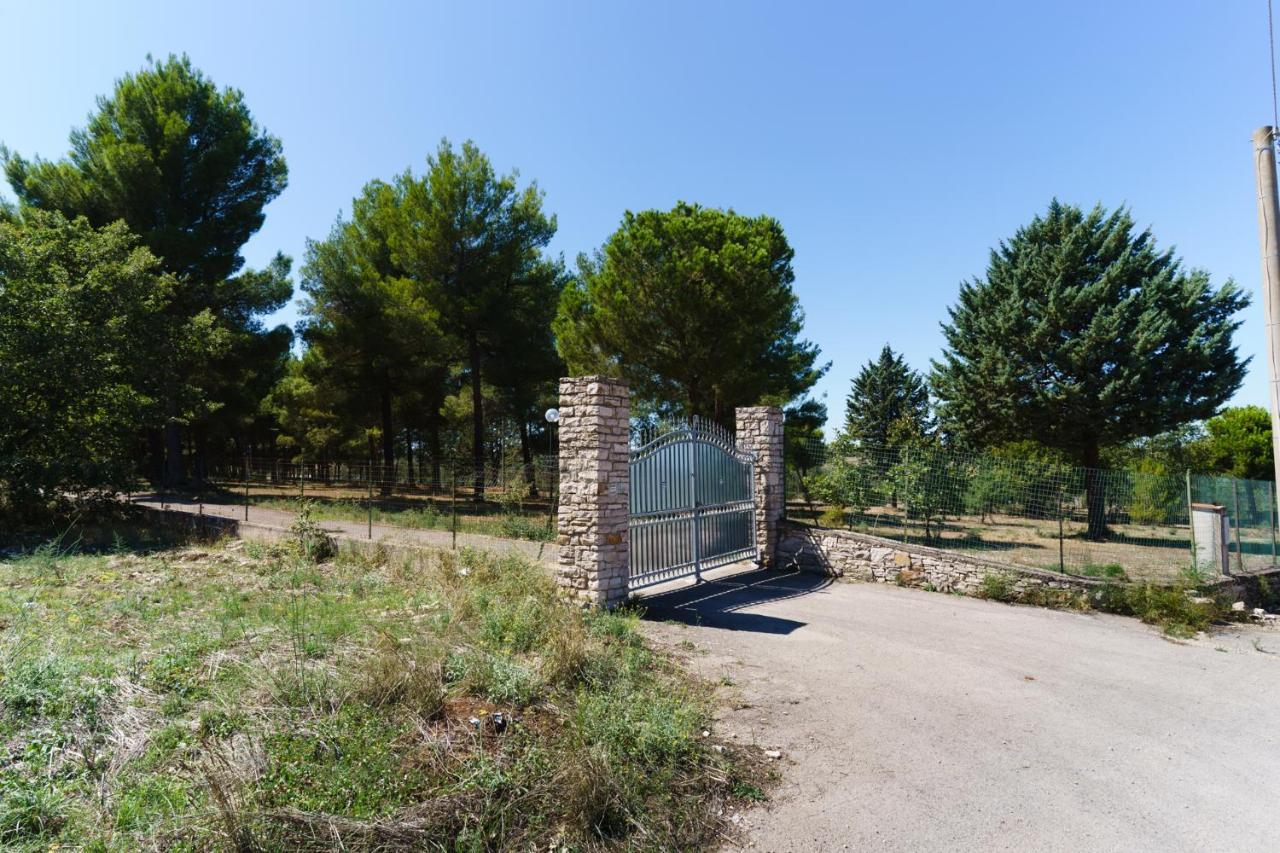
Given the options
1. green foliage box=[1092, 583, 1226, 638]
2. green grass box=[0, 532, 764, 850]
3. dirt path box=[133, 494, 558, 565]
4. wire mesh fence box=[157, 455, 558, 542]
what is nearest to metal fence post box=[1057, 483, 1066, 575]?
green foliage box=[1092, 583, 1226, 638]

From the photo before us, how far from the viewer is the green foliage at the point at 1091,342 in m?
17.0

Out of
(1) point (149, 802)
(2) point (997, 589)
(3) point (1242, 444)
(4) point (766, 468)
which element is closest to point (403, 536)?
(4) point (766, 468)

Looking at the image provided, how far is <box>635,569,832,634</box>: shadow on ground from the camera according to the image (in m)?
7.99

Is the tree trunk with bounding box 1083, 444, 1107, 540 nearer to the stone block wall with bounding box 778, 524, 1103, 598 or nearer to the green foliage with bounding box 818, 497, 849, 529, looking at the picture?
the stone block wall with bounding box 778, 524, 1103, 598

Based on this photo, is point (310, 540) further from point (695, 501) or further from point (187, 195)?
point (187, 195)

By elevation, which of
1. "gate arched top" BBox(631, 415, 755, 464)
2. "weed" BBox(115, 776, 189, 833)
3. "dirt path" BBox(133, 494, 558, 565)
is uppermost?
"gate arched top" BBox(631, 415, 755, 464)

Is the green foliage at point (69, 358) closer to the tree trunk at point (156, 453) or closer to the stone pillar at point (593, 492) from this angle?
the tree trunk at point (156, 453)

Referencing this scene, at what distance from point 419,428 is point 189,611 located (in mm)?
30358

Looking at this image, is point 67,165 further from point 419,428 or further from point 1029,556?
point 1029,556

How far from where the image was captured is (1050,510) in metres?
11.3

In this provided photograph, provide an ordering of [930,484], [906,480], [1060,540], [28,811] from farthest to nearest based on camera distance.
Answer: [930,484]
[906,480]
[1060,540]
[28,811]

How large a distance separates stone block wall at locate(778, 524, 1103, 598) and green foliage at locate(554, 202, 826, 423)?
7384mm

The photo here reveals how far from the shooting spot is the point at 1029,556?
426 inches

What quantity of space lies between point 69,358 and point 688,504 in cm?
1513
